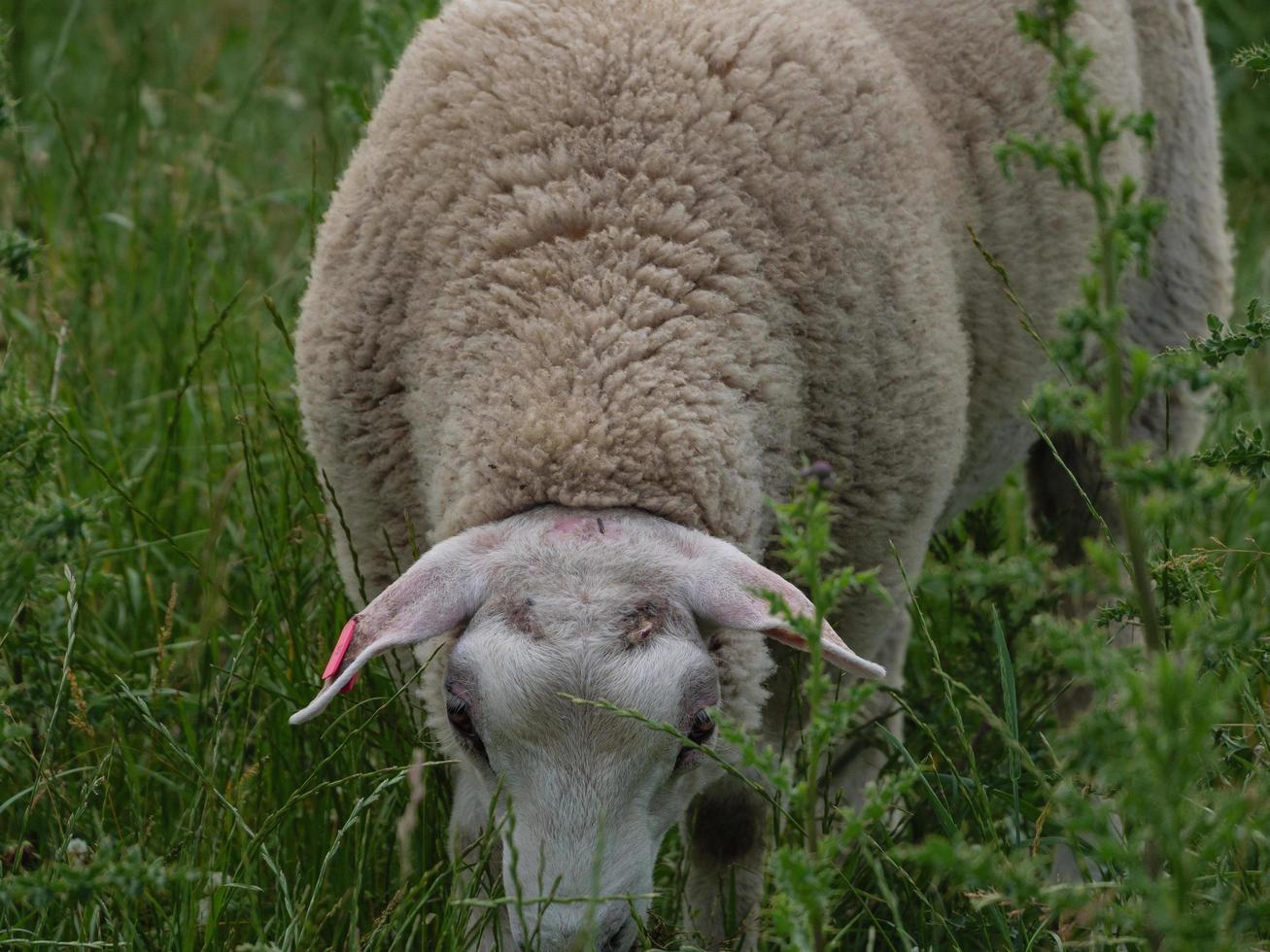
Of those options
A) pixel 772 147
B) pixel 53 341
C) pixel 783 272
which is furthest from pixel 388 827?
pixel 53 341

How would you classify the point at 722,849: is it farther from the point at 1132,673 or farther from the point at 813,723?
the point at 1132,673

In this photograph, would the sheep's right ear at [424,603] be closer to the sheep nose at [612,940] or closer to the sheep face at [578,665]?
the sheep face at [578,665]

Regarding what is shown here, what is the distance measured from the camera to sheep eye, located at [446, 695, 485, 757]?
7.81ft

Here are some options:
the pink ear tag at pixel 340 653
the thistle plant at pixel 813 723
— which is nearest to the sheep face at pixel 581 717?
the pink ear tag at pixel 340 653

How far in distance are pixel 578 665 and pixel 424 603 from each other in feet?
0.89

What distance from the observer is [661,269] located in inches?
101

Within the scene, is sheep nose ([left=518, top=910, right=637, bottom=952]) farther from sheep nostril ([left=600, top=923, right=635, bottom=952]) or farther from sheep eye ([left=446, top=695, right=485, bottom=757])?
sheep eye ([left=446, top=695, right=485, bottom=757])

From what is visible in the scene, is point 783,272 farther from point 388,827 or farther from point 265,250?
point 265,250

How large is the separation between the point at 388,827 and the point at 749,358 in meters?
1.03

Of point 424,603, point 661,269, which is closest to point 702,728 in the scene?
point 424,603

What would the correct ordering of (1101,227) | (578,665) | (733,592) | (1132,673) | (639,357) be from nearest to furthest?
(1132,673) < (1101,227) < (578,665) < (733,592) < (639,357)

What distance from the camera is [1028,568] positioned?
1.87 meters

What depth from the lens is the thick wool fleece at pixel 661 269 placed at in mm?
2502

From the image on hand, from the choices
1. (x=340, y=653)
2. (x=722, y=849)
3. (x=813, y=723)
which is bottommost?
(x=722, y=849)
